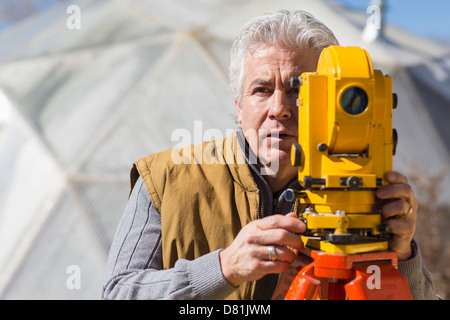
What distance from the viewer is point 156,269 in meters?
2.24

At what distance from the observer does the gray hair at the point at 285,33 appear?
91.4 inches

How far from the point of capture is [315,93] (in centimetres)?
177

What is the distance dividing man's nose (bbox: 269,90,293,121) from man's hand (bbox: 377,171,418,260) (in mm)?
531

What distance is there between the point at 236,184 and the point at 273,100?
384mm

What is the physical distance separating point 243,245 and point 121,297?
1.87 ft

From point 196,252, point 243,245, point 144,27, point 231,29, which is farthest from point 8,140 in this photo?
point 243,245

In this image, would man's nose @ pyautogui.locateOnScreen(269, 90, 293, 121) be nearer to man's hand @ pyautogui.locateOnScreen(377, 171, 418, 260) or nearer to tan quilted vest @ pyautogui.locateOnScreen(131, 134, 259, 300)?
tan quilted vest @ pyautogui.locateOnScreen(131, 134, 259, 300)

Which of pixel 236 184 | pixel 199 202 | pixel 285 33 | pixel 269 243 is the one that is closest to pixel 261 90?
pixel 285 33

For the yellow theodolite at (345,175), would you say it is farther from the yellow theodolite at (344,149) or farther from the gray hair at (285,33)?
the gray hair at (285,33)

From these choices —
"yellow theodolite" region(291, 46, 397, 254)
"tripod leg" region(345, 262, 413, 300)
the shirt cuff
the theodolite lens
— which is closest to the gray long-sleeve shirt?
the shirt cuff

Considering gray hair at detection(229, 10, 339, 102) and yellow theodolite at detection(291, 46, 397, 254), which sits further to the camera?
gray hair at detection(229, 10, 339, 102)

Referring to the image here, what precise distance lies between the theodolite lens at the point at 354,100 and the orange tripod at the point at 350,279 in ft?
1.46

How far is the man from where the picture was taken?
220cm

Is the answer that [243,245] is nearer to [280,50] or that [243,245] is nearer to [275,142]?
[275,142]
